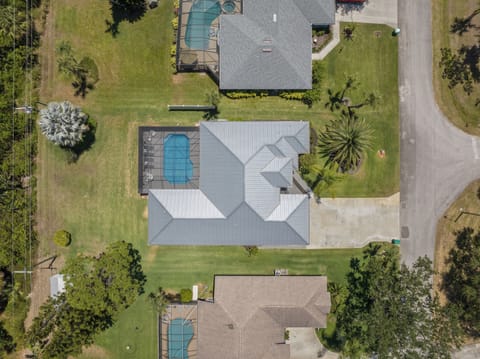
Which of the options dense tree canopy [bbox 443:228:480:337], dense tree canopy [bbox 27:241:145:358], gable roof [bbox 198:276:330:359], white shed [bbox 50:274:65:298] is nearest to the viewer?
dense tree canopy [bbox 27:241:145:358]

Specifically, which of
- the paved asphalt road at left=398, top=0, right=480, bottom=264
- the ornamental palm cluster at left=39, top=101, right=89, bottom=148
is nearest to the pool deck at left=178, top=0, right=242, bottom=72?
the ornamental palm cluster at left=39, top=101, right=89, bottom=148

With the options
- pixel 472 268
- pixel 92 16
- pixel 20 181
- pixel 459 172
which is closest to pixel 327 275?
pixel 472 268

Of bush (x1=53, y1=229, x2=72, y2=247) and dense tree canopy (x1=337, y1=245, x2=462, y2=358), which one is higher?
bush (x1=53, y1=229, x2=72, y2=247)

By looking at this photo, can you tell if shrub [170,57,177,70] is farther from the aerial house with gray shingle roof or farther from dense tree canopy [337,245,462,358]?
dense tree canopy [337,245,462,358]

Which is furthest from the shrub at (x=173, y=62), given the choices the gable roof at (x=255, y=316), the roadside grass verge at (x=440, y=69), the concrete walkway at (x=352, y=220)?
the roadside grass verge at (x=440, y=69)

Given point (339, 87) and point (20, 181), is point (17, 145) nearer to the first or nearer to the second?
point (20, 181)

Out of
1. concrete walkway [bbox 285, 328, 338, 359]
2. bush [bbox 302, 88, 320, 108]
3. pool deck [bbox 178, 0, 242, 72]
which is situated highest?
pool deck [bbox 178, 0, 242, 72]
